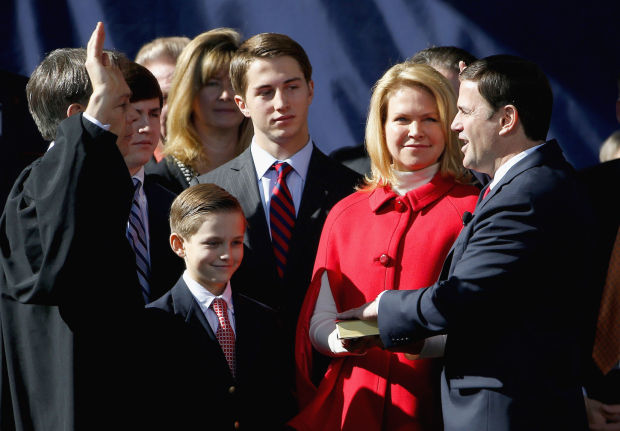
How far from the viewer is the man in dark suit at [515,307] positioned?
2258 mm

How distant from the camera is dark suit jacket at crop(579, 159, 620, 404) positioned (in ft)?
8.87

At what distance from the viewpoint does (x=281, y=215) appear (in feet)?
9.86

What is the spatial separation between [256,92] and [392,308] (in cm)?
106

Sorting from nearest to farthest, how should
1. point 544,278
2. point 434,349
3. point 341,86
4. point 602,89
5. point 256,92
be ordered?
point 544,278 < point 434,349 < point 256,92 < point 602,89 < point 341,86

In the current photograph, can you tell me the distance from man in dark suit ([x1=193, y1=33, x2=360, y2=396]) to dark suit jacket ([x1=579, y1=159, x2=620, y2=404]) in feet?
2.57

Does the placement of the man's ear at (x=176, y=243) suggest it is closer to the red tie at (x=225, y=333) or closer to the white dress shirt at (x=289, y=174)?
the red tie at (x=225, y=333)

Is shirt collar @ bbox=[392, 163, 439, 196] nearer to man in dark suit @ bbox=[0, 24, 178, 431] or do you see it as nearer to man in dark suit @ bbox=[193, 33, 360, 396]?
man in dark suit @ bbox=[193, 33, 360, 396]

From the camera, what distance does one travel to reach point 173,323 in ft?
8.52

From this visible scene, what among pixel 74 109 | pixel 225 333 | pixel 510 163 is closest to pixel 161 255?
pixel 225 333

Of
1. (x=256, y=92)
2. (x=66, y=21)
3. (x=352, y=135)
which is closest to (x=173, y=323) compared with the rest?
(x=256, y=92)

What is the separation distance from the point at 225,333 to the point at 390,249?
Result: 0.54 metres

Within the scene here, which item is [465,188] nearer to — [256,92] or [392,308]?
[392,308]

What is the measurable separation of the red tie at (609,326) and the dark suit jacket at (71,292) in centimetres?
133

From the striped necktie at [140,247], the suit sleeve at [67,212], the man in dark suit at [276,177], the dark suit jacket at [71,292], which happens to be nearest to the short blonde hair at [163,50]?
the man in dark suit at [276,177]
